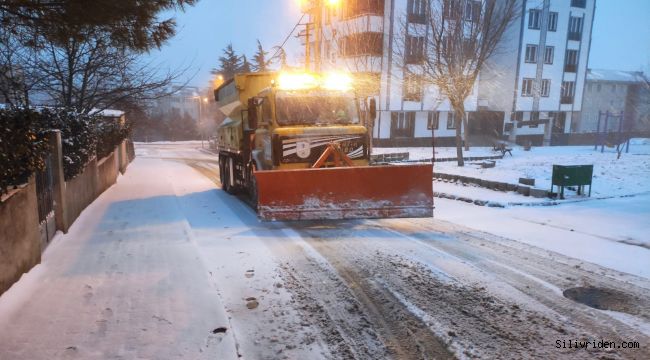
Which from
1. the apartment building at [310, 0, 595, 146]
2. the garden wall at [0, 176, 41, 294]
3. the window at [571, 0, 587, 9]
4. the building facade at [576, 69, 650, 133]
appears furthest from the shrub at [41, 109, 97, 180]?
the building facade at [576, 69, 650, 133]

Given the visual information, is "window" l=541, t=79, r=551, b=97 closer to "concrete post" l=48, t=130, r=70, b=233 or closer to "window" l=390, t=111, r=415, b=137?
"window" l=390, t=111, r=415, b=137

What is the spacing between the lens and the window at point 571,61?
41.0m

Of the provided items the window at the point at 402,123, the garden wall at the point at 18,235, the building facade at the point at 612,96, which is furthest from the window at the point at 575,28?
the garden wall at the point at 18,235

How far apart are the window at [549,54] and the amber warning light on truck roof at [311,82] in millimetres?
36317

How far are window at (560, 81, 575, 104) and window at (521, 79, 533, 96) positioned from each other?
4.29 m

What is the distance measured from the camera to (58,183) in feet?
22.2

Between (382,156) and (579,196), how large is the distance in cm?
1078

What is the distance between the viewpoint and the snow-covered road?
3.71 meters

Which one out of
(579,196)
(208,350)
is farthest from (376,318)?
(579,196)

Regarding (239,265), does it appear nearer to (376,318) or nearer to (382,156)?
(376,318)

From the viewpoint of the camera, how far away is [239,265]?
5824 mm

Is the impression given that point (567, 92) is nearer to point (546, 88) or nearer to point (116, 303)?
point (546, 88)

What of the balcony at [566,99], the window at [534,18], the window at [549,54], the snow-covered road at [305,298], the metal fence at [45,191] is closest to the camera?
the snow-covered road at [305,298]

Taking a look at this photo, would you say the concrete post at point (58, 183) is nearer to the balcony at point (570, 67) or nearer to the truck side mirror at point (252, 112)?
the truck side mirror at point (252, 112)
